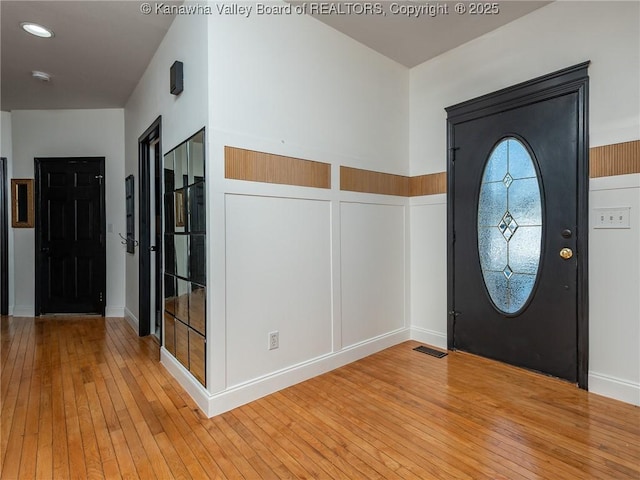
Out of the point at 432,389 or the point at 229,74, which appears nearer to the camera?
the point at 229,74

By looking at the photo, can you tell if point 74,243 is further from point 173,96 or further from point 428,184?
point 428,184

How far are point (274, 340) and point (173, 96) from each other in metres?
2.01

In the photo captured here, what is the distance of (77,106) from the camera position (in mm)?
4453

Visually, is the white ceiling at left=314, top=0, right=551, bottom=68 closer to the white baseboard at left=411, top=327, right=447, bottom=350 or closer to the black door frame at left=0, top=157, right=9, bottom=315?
the white baseboard at left=411, top=327, right=447, bottom=350

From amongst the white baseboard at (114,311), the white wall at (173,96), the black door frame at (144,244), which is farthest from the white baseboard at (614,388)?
the white baseboard at (114,311)

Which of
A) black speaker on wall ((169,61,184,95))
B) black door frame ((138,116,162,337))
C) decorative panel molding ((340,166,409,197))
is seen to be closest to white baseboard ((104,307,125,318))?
black door frame ((138,116,162,337))

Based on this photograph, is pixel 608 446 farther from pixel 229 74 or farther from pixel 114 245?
pixel 114 245

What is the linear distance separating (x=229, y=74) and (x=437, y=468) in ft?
8.05

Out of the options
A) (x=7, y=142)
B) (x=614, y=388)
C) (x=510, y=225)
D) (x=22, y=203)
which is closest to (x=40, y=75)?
(x=7, y=142)

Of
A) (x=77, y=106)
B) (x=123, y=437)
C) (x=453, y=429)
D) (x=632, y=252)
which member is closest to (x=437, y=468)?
(x=453, y=429)

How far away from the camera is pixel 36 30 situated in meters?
2.72

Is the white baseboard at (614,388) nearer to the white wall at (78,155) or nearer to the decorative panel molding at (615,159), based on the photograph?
the decorative panel molding at (615,159)

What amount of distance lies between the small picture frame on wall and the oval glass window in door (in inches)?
216

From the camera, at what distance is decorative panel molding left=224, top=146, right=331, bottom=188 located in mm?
2168
